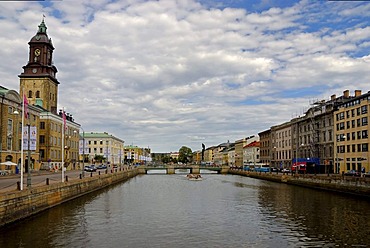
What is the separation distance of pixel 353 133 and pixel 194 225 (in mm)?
59207

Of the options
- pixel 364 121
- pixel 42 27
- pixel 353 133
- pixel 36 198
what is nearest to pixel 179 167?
pixel 42 27

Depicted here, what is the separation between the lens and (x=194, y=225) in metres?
31.0

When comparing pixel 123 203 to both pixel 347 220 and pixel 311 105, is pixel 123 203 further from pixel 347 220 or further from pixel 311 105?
pixel 311 105

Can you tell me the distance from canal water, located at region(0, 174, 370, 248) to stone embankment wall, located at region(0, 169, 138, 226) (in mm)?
779

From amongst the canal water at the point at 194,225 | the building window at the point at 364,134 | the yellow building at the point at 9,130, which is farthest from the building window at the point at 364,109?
the yellow building at the point at 9,130

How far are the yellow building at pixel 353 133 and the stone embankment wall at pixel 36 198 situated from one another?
2050 inches

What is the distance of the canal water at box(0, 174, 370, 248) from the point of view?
2500cm

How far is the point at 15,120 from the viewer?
251 feet

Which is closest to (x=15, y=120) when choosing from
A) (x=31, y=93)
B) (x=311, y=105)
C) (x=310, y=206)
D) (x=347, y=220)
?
(x=31, y=93)

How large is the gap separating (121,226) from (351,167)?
207 ft

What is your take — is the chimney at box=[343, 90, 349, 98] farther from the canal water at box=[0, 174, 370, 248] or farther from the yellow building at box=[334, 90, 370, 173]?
the canal water at box=[0, 174, 370, 248]

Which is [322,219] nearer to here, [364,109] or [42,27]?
[364,109]

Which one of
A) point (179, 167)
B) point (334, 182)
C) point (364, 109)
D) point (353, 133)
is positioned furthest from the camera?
point (179, 167)

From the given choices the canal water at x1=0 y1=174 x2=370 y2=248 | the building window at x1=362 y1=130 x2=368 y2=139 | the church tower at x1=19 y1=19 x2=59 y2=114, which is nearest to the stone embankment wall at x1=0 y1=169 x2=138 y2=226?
the canal water at x1=0 y1=174 x2=370 y2=248
